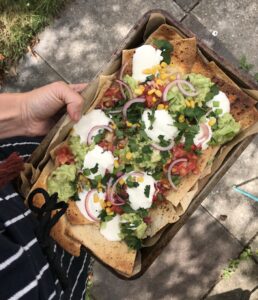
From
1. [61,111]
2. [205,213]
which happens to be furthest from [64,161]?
[205,213]

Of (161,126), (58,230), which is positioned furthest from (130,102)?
(58,230)

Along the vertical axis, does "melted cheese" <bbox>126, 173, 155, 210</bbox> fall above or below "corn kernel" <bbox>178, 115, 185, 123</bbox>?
below

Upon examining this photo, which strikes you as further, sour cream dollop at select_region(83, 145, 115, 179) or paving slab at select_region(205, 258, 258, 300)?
paving slab at select_region(205, 258, 258, 300)

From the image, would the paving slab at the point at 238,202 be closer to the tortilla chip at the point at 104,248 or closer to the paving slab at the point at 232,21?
the paving slab at the point at 232,21

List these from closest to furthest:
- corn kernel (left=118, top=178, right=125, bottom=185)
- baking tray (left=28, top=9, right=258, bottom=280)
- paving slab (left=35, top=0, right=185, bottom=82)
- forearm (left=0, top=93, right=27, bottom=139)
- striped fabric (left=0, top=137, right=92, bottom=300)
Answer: striped fabric (left=0, top=137, right=92, bottom=300) → baking tray (left=28, top=9, right=258, bottom=280) → corn kernel (left=118, top=178, right=125, bottom=185) → forearm (left=0, top=93, right=27, bottom=139) → paving slab (left=35, top=0, right=185, bottom=82)

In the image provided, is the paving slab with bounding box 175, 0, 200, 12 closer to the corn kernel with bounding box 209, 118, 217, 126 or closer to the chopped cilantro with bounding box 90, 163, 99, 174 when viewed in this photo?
the corn kernel with bounding box 209, 118, 217, 126

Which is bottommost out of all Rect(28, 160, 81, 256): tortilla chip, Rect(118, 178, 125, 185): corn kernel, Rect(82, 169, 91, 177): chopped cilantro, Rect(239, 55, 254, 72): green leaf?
Rect(28, 160, 81, 256): tortilla chip

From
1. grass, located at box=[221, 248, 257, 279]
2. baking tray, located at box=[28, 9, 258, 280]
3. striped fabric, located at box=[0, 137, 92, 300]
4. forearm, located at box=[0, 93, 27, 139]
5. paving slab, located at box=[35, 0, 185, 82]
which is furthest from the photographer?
paving slab, located at box=[35, 0, 185, 82]

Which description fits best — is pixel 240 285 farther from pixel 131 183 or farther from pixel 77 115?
pixel 77 115

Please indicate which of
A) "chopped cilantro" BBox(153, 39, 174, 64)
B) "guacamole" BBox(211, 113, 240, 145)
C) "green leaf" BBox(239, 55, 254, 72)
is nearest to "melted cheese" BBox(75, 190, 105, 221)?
"guacamole" BBox(211, 113, 240, 145)
